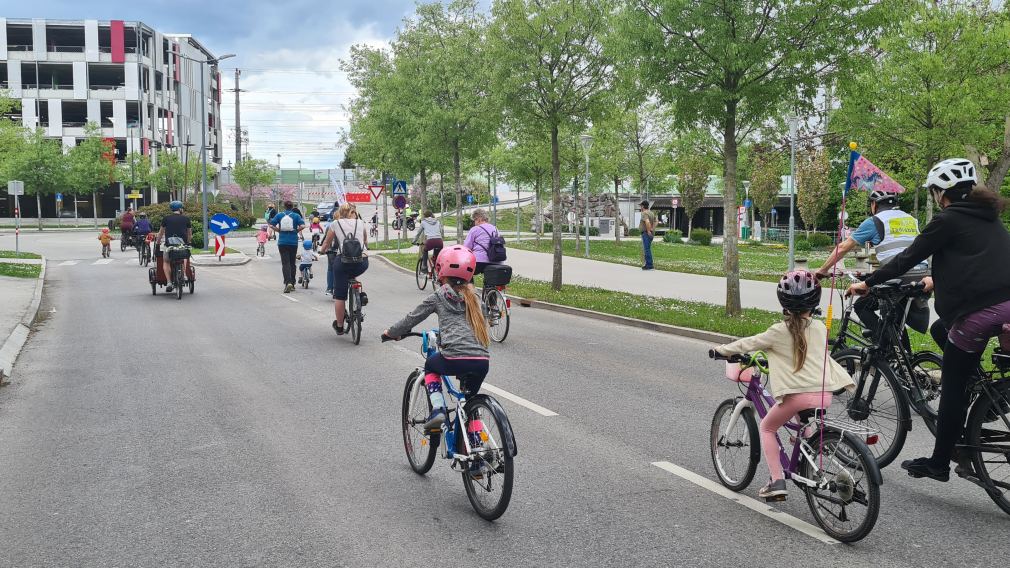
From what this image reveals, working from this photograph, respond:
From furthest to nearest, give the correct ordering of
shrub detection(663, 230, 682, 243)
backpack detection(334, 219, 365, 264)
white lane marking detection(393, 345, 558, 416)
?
shrub detection(663, 230, 682, 243)
backpack detection(334, 219, 365, 264)
white lane marking detection(393, 345, 558, 416)

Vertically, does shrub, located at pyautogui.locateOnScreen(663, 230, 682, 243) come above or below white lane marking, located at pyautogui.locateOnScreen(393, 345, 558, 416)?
above

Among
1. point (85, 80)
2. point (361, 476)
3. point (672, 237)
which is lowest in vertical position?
point (361, 476)

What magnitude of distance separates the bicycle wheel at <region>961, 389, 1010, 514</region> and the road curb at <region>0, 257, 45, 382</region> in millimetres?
9168

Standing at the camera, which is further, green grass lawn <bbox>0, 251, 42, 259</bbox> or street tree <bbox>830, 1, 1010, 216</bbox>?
green grass lawn <bbox>0, 251, 42, 259</bbox>

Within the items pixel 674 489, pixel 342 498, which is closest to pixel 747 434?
pixel 674 489

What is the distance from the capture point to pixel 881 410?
237 inches

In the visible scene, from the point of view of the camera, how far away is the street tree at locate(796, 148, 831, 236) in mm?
55062

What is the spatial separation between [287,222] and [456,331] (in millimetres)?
14539

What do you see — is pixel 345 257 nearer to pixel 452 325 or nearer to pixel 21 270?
pixel 452 325

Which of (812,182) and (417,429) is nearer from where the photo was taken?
(417,429)

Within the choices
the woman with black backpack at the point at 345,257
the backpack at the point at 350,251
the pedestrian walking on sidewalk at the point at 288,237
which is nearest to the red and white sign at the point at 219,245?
the pedestrian walking on sidewalk at the point at 288,237

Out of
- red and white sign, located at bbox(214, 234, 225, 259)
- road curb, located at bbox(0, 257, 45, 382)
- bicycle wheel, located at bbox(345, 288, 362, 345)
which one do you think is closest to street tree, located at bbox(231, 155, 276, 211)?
red and white sign, located at bbox(214, 234, 225, 259)

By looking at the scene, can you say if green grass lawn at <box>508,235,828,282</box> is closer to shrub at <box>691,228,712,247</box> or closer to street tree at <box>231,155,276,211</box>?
shrub at <box>691,228,712,247</box>

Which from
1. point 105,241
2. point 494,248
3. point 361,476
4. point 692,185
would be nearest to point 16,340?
point 494,248
